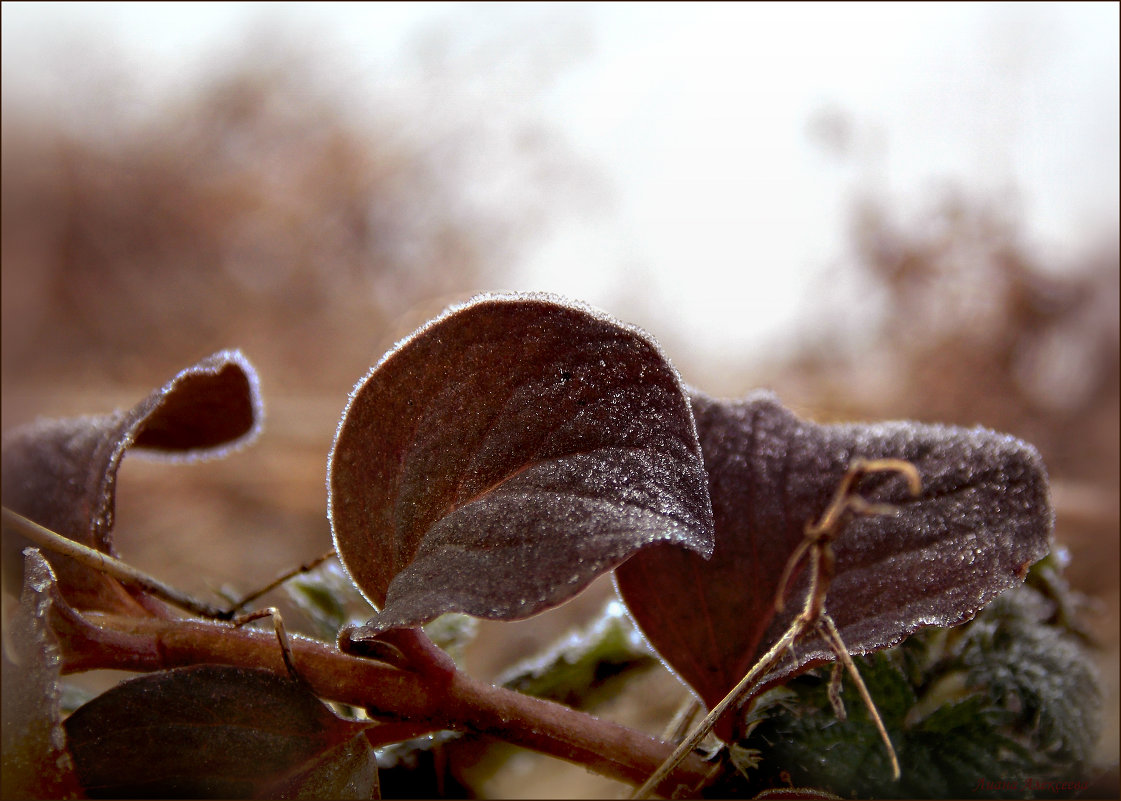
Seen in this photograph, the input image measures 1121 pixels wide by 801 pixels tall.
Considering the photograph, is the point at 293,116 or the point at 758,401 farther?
the point at 293,116

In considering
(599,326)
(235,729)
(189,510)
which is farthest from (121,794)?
(189,510)

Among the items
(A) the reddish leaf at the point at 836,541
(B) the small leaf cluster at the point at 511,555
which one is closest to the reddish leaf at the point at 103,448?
(B) the small leaf cluster at the point at 511,555

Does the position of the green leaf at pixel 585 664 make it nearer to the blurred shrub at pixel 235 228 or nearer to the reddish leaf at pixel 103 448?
the reddish leaf at pixel 103 448

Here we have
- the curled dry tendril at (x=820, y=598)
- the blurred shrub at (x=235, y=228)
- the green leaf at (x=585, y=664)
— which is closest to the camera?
the curled dry tendril at (x=820, y=598)

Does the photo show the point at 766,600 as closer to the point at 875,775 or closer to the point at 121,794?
the point at 875,775

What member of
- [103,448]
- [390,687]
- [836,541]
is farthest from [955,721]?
[103,448]

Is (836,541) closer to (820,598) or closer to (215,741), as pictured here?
(820,598)
